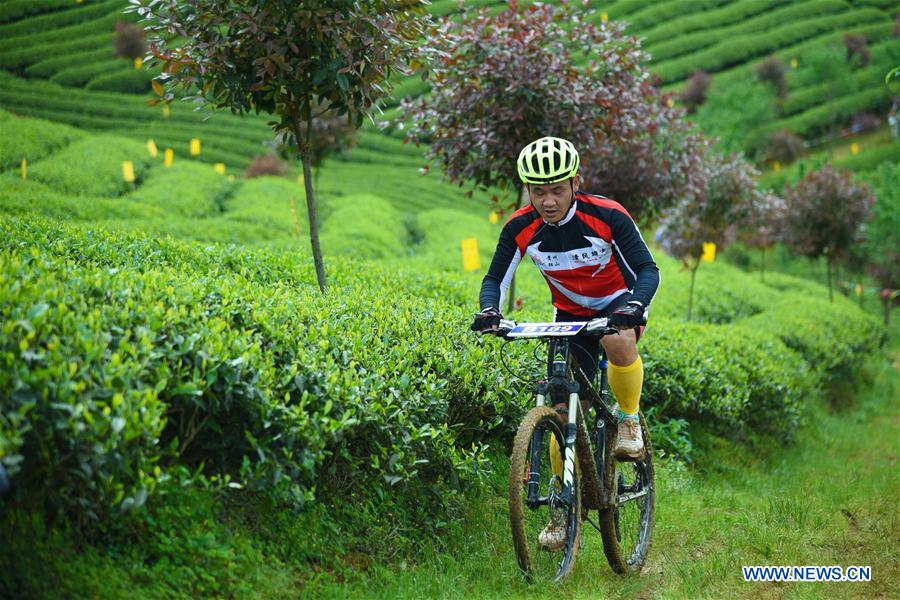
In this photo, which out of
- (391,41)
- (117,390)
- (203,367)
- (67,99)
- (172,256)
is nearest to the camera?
(117,390)

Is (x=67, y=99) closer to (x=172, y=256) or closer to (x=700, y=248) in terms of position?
→ (x=700, y=248)

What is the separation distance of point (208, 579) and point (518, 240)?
2.62 metres

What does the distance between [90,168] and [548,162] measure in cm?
1799

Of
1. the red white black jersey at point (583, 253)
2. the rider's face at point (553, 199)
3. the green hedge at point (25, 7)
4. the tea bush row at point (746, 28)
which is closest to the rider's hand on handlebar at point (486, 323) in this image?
the red white black jersey at point (583, 253)

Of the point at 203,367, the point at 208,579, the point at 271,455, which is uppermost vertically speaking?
the point at 203,367

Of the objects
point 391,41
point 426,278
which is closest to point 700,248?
point 426,278

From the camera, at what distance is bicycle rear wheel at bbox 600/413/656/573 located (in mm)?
4977

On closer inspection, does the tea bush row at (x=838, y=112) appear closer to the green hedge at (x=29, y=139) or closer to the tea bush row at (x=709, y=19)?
the tea bush row at (x=709, y=19)

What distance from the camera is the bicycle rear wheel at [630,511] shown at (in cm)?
498

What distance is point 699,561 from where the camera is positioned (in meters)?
5.44

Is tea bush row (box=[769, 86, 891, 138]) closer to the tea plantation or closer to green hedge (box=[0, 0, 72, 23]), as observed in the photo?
green hedge (box=[0, 0, 72, 23])

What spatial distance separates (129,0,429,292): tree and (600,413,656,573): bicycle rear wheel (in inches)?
134

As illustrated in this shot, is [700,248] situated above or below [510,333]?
below

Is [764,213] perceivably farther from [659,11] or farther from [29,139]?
[659,11]
